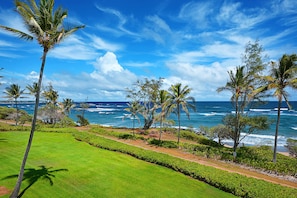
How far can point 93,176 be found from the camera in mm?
12828

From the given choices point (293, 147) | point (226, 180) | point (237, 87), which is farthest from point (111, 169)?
point (293, 147)

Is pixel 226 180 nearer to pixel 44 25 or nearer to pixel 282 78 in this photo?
pixel 282 78

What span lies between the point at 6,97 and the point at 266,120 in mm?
36338

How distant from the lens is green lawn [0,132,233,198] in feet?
35.7

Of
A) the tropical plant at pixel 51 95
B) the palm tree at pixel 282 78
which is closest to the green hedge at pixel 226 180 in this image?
the palm tree at pixel 282 78

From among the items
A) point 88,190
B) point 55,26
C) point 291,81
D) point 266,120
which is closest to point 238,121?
point 266,120

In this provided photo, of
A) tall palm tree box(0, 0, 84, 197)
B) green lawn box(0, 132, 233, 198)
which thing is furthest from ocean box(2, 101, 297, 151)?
tall palm tree box(0, 0, 84, 197)

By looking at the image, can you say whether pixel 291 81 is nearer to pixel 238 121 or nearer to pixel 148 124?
pixel 238 121

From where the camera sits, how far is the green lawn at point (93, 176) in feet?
35.7

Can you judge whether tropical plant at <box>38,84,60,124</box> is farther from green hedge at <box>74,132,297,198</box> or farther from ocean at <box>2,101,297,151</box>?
green hedge at <box>74,132,297,198</box>

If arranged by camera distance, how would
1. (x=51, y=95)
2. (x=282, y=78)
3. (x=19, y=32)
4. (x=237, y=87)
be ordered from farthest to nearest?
(x=51, y=95), (x=237, y=87), (x=282, y=78), (x=19, y=32)

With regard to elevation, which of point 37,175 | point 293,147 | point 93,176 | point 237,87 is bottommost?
point 93,176

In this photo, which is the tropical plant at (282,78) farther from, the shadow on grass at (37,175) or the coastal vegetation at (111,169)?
the shadow on grass at (37,175)

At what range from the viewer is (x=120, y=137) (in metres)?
27.9
